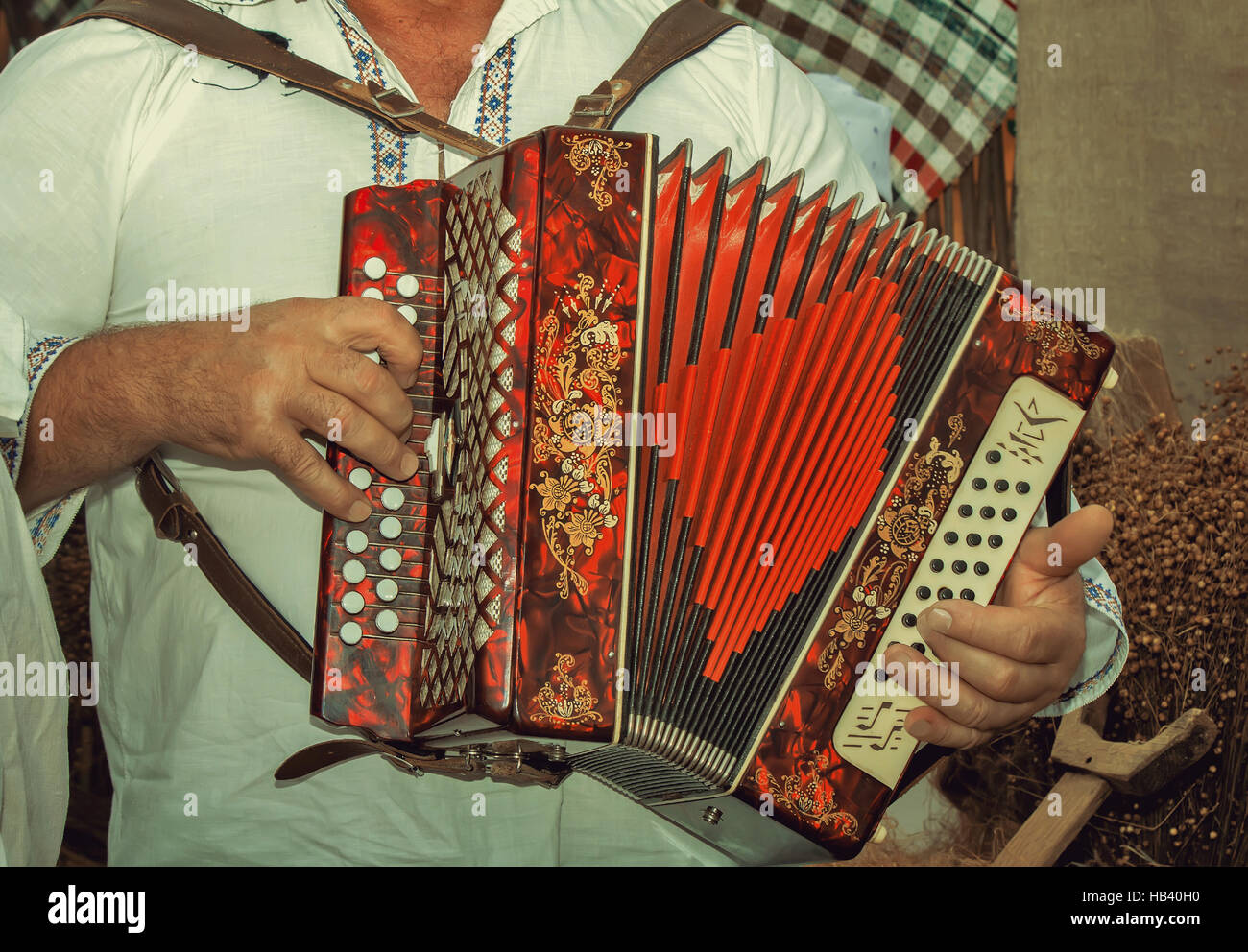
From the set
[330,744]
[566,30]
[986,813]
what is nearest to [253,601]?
[330,744]

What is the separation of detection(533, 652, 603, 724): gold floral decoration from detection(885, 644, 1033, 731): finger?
10.7 inches

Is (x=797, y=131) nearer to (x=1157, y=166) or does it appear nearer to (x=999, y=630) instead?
(x=999, y=630)

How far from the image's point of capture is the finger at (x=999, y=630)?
1086 mm

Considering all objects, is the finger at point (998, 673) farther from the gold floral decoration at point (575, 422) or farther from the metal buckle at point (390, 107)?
the metal buckle at point (390, 107)

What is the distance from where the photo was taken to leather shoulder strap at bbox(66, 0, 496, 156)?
48.3 inches

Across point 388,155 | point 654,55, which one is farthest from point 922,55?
point 388,155

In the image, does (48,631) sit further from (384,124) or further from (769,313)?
(769,313)

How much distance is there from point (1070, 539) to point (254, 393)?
2.28ft

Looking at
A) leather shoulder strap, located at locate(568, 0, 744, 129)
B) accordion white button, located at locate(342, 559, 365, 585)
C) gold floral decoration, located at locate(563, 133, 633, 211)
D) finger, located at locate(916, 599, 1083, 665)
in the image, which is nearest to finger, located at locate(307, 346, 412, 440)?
accordion white button, located at locate(342, 559, 365, 585)

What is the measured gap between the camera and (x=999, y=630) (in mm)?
1106

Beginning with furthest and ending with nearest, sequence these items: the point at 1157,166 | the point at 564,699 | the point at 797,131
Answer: the point at 1157,166 → the point at 797,131 → the point at 564,699

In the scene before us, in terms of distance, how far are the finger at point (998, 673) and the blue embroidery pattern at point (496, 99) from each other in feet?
2.16

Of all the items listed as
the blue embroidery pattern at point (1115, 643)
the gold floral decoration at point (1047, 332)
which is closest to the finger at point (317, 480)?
the gold floral decoration at point (1047, 332)
